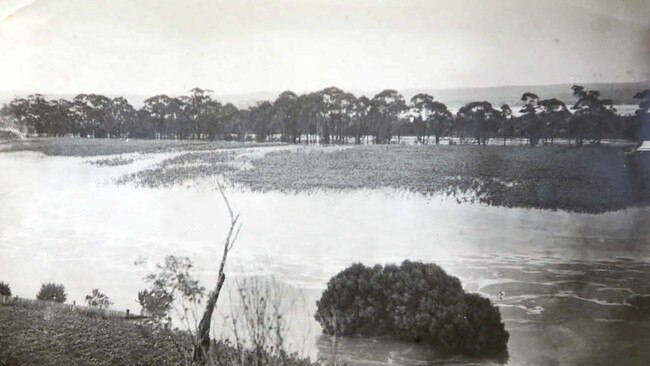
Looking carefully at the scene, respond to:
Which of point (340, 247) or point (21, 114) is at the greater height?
point (21, 114)

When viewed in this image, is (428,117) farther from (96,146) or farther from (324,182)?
(96,146)

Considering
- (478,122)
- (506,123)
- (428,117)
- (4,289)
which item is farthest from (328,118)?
(4,289)

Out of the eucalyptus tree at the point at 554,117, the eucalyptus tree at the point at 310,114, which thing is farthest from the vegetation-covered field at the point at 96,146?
the eucalyptus tree at the point at 554,117

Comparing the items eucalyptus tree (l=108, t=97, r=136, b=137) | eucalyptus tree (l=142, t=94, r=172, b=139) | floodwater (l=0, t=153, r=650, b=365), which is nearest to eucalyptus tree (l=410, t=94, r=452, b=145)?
floodwater (l=0, t=153, r=650, b=365)

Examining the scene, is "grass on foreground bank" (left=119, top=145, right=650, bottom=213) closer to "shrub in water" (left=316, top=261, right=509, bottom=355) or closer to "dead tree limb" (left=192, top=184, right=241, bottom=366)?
"dead tree limb" (left=192, top=184, right=241, bottom=366)

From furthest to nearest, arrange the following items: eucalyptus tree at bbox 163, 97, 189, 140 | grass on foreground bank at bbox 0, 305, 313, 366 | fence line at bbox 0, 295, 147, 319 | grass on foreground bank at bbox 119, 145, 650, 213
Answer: eucalyptus tree at bbox 163, 97, 189, 140
fence line at bbox 0, 295, 147, 319
grass on foreground bank at bbox 0, 305, 313, 366
grass on foreground bank at bbox 119, 145, 650, 213

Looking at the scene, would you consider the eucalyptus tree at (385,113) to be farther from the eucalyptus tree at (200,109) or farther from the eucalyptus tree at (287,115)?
the eucalyptus tree at (200,109)
